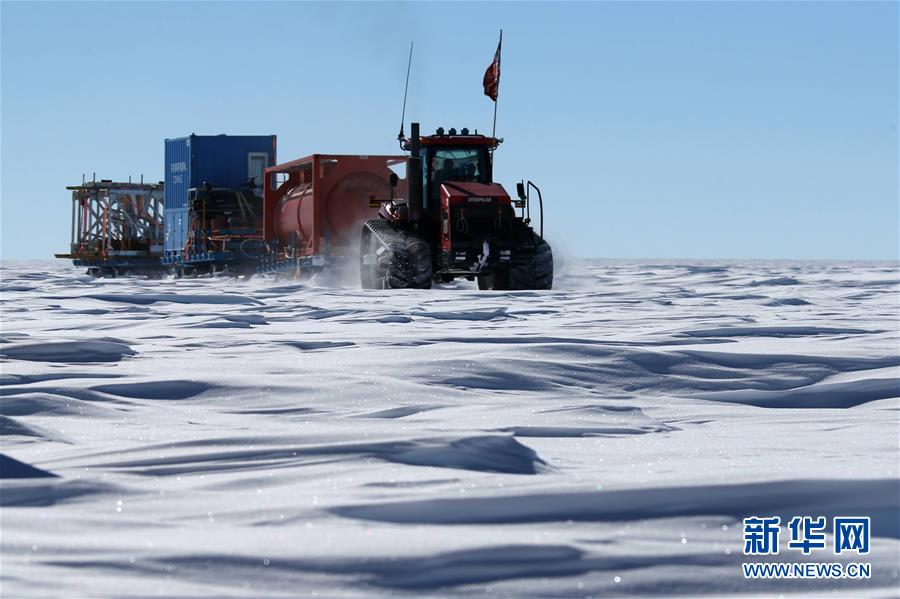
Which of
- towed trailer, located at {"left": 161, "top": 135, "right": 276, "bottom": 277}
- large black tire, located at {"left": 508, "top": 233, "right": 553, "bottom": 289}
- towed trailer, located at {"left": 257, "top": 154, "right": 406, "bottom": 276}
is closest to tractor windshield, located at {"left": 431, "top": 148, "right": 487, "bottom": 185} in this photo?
large black tire, located at {"left": 508, "top": 233, "right": 553, "bottom": 289}

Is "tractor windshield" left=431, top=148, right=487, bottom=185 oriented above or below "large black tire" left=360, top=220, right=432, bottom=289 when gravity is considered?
above

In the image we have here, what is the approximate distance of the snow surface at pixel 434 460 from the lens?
3041 mm

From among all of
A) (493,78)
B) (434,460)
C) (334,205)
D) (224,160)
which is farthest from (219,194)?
(434,460)

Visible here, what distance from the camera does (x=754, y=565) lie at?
3.12 metres

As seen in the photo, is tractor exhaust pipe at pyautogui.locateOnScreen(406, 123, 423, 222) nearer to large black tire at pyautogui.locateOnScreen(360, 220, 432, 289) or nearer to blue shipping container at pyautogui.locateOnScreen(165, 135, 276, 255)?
large black tire at pyautogui.locateOnScreen(360, 220, 432, 289)

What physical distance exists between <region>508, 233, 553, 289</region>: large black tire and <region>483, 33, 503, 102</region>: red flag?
229 centimetres

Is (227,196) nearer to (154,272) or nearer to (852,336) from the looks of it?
(154,272)

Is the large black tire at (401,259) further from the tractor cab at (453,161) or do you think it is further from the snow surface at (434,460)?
the snow surface at (434,460)

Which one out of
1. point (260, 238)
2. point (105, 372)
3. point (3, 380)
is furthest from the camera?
point (260, 238)

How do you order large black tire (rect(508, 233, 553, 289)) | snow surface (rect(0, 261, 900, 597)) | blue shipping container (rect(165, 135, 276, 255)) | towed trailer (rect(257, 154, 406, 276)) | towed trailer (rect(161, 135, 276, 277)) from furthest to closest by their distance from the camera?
blue shipping container (rect(165, 135, 276, 255)) → towed trailer (rect(161, 135, 276, 277)) → towed trailer (rect(257, 154, 406, 276)) → large black tire (rect(508, 233, 553, 289)) → snow surface (rect(0, 261, 900, 597))

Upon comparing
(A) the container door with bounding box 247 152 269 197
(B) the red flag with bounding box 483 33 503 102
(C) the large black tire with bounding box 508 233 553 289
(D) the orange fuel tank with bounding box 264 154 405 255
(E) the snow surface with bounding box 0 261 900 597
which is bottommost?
(E) the snow surface with bounding box 0 261 900 597

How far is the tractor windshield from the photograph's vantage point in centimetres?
1777

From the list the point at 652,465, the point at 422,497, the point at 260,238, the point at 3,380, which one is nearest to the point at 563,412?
the point at 652,465

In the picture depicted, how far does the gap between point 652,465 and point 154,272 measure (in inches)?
1153
